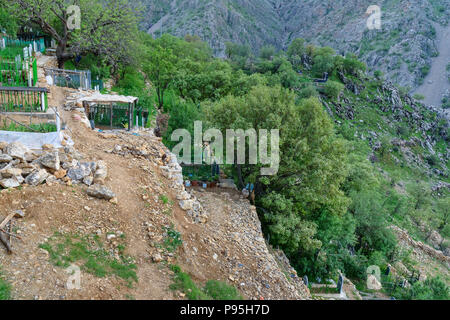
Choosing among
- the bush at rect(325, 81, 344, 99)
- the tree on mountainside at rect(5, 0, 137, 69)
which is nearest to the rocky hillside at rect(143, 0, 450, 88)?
the bush at rect(325, 81, 344, 99)

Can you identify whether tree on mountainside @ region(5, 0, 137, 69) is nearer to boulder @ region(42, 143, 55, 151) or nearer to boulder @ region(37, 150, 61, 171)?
boulder @ region(42, 143, 55, 151)

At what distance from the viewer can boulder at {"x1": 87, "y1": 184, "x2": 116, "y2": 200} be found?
9.35 metres

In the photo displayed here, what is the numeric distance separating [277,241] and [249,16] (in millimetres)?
148272

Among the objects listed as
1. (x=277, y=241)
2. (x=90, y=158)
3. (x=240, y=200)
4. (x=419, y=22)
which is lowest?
(x=277, y=241)

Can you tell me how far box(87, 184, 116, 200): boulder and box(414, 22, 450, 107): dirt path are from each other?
11419cm

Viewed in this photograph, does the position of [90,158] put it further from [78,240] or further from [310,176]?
[310,176]

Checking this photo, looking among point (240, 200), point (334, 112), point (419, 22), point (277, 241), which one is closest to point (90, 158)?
point (240, 200)

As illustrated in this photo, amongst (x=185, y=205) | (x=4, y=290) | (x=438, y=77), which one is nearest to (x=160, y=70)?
(x=185, y=205)

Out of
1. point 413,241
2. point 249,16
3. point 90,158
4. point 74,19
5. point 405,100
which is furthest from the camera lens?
point 249,16

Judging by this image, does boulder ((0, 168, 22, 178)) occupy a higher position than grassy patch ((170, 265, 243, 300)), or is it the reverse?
boulder ((0, 168, 22, 178))

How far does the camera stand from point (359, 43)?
120 meters

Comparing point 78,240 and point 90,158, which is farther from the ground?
point 90,158

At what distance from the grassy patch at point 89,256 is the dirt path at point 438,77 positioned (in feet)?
378

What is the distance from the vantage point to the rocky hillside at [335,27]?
355 feet
